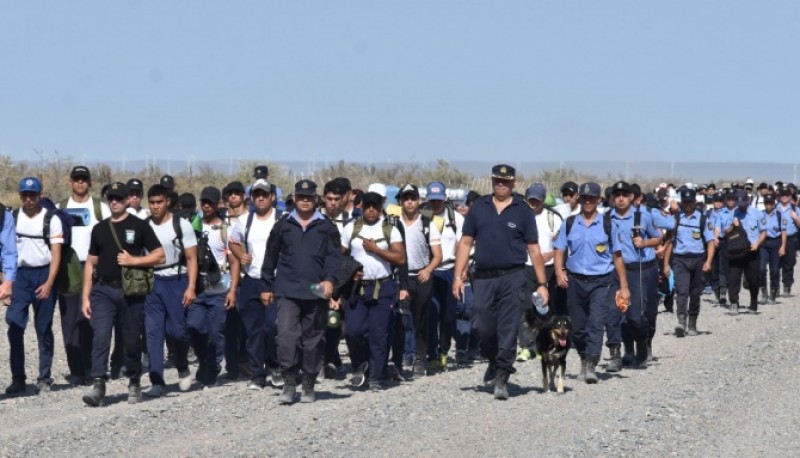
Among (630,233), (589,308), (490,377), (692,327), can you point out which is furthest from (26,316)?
(692,327)

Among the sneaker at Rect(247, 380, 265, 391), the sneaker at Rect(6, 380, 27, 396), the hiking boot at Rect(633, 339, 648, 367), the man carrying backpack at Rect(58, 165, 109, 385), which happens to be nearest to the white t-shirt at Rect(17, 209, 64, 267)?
the man carrying backpack at Rect(58, 165, 109, 385)

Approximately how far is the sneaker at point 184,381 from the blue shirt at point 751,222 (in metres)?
11.6

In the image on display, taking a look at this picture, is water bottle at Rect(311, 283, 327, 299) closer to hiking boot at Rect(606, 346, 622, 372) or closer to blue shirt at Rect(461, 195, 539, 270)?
blue shirt at Rect(461, 195, 539, 270)

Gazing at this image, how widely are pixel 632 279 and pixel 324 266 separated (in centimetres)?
395

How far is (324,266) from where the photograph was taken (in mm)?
13648

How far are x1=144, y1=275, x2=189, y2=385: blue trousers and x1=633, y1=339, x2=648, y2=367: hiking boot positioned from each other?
4.85 meters

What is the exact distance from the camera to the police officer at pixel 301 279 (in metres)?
13.5

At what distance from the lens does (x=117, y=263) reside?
1378cm

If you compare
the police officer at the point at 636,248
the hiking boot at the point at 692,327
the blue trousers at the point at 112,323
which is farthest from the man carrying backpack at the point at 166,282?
the hiking boot at the point at 692,327

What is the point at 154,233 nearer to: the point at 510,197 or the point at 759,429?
the point at 510,197

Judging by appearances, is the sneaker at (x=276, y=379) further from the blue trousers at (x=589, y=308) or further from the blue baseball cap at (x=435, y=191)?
the blue trousers at (x=589, y=308)

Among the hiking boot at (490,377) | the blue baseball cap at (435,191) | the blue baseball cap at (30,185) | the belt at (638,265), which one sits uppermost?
the blue baseball cap at (30,185)

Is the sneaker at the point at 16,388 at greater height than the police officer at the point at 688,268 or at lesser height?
lesser

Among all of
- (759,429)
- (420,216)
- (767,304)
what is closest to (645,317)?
(420,216)
